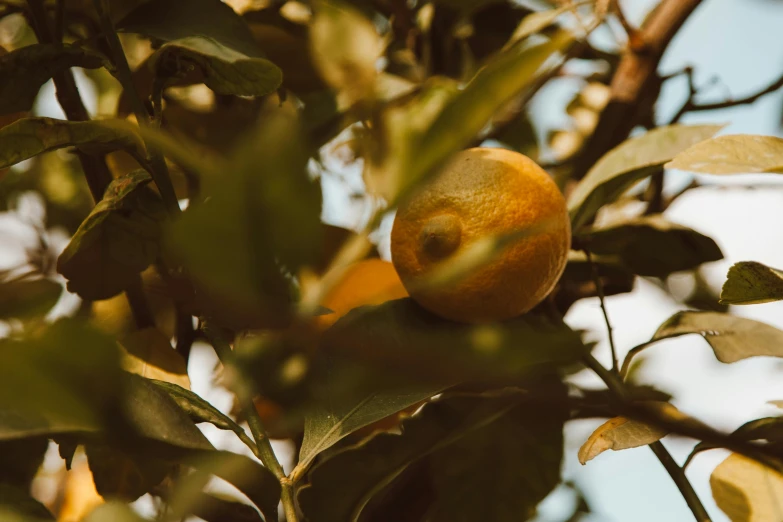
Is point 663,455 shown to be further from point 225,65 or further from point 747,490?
point 225,65

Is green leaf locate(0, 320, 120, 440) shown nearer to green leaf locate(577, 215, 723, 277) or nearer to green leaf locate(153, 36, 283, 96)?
green leaf locate(153, 36, 283, 96)

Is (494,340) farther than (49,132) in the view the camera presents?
No

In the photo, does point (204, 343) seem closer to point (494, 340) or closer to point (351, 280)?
point (351, 280)

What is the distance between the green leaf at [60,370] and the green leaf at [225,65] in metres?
0.29

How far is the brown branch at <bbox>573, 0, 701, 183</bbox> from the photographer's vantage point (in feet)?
2.81

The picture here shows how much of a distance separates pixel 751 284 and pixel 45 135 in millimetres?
491

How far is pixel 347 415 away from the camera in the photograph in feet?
1.66

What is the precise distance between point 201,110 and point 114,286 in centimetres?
40

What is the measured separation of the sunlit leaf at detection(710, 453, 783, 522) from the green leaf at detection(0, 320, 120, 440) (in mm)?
531

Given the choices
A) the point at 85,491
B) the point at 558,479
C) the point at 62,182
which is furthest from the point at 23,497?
the point at 62,182

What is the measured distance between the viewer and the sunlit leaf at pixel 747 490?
1.91ft

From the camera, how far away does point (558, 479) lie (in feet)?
2.12

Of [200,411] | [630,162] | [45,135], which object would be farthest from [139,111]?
[630,162]

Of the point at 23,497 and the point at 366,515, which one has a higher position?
the point at 23,497
